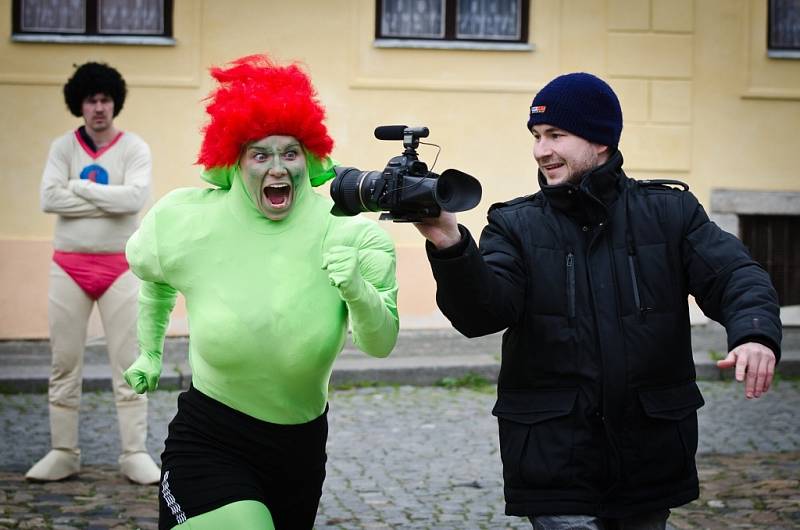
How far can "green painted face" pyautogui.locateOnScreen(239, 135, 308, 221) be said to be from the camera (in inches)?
177

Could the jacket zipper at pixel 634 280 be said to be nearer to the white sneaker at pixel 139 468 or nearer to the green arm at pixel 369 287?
the green arm at pixel 369 287

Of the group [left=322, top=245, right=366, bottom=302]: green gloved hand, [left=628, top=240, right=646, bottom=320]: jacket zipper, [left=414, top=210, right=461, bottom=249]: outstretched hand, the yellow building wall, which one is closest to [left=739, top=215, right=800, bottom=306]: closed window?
the yellow building wall

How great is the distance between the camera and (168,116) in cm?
1238

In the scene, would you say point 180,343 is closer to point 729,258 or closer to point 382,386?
point 382,386

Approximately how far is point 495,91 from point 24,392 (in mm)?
4911

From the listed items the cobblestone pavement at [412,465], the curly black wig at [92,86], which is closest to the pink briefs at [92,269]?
the curly black wig at [92,86]

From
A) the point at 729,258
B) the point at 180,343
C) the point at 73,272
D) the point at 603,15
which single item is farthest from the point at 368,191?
the point at 603,15

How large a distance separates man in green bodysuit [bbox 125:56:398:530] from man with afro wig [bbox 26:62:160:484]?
3.18 meters

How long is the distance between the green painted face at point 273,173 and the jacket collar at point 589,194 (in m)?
0.84

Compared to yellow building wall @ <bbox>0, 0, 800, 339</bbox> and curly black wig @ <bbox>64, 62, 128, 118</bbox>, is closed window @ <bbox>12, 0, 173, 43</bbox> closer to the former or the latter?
yellow building wall @ <bbox>0, 0, 800, 339</bbox>

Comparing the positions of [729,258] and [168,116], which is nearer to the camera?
[729,258]

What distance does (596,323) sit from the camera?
159 inches

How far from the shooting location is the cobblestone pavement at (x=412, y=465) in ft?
22.9

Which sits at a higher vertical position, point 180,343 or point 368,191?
point 368,191
